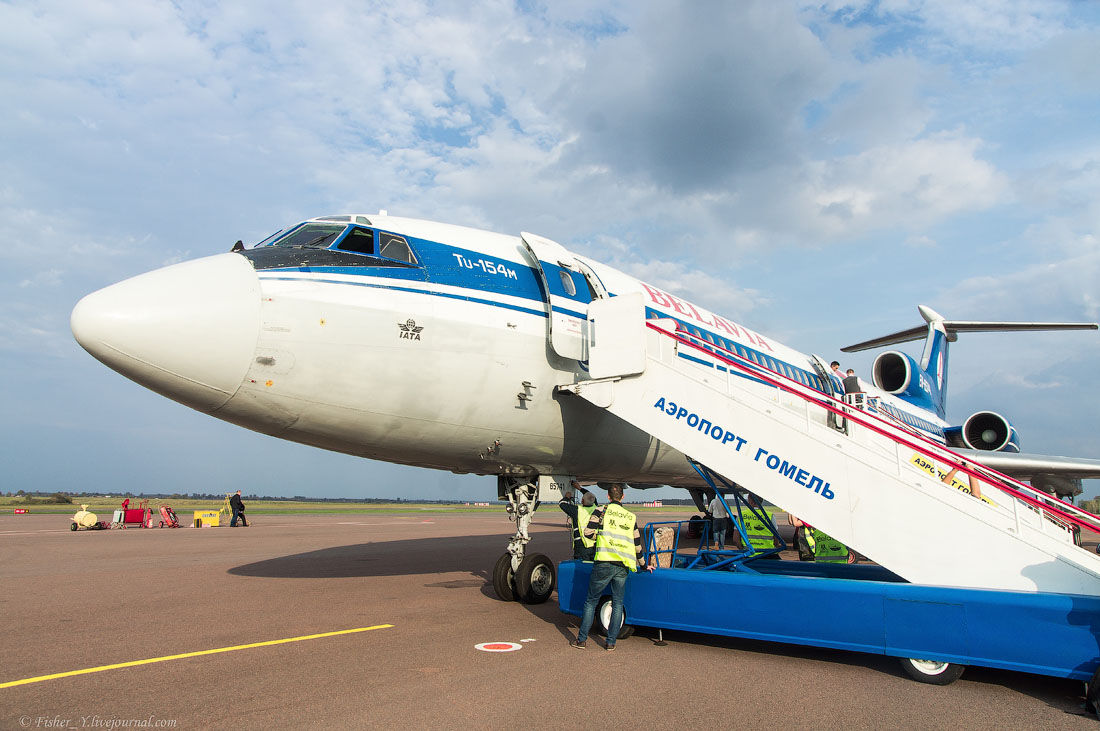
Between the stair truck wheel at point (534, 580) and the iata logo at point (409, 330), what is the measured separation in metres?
4.08

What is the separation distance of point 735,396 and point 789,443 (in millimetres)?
752

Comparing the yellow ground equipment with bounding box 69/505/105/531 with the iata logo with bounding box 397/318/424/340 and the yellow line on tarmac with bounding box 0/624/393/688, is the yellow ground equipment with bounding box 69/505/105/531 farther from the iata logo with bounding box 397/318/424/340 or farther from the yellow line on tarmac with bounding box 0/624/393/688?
the iata logo with bounding box 397/318/424/340

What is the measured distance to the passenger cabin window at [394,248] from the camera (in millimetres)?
7934

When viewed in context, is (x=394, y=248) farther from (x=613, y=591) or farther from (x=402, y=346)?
(x=613, y=591)

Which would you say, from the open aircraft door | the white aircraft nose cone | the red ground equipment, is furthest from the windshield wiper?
the red ground equipment

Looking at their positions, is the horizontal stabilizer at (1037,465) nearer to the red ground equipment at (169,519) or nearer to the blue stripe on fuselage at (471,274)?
the blue stripe on fuselage at (471,274)

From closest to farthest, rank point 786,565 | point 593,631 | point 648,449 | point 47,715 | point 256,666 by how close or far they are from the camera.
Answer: point 47,715 → point 256,666 → point 593,631 → point 786,565 → point 648,449

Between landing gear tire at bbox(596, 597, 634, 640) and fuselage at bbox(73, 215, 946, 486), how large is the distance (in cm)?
216

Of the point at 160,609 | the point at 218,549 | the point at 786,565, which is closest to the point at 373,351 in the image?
the point at 160,609

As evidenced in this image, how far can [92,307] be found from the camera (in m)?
6.27

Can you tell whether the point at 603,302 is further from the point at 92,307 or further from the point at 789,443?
the point at 92,307

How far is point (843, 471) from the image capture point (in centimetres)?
673

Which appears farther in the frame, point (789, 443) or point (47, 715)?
point (789, 443)

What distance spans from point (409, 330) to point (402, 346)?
208 mm
